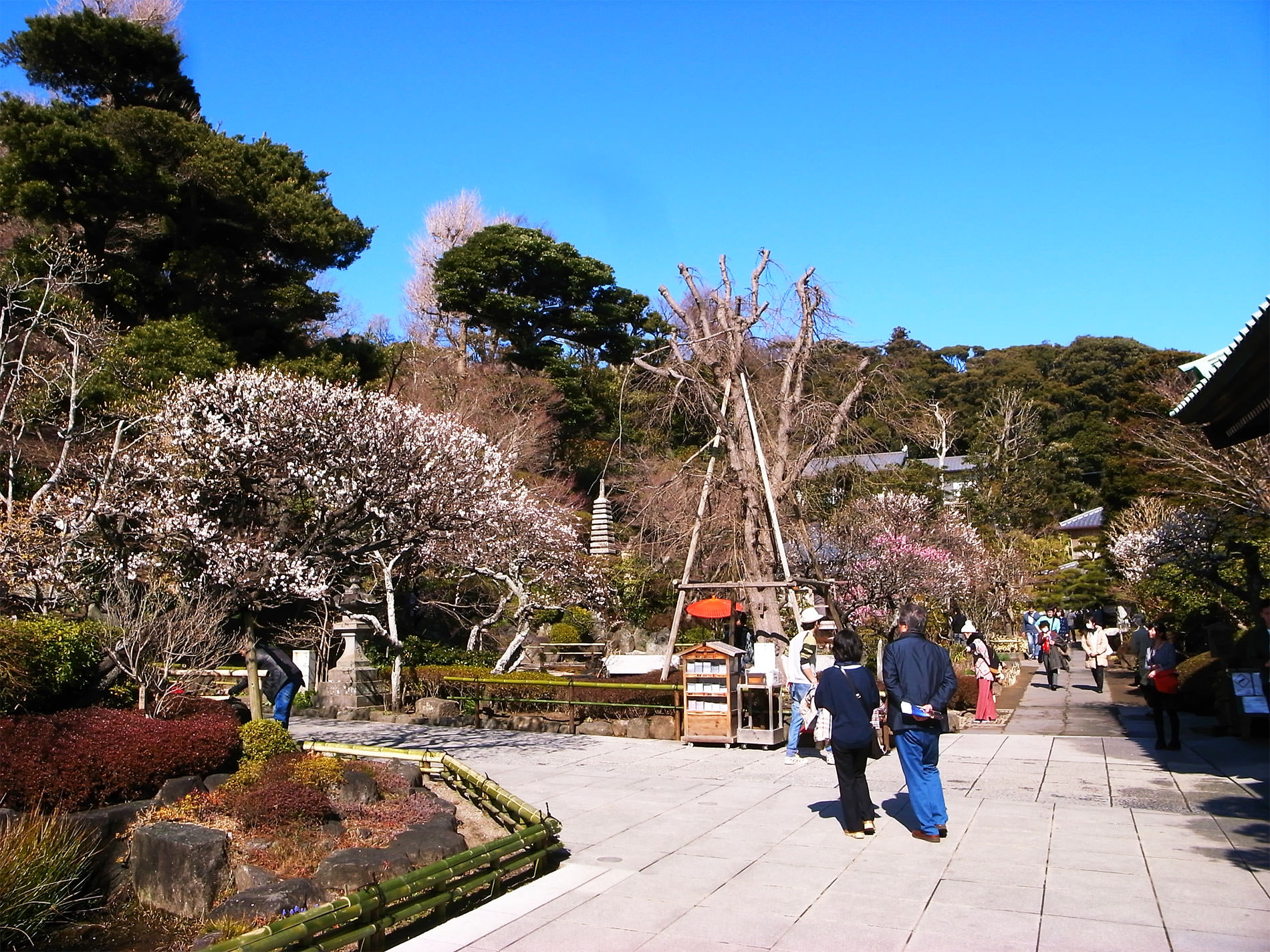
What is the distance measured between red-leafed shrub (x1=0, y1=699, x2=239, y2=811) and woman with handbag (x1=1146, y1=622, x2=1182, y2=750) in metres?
10.7

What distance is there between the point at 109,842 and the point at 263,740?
1.97m

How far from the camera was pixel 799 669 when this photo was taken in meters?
12.1

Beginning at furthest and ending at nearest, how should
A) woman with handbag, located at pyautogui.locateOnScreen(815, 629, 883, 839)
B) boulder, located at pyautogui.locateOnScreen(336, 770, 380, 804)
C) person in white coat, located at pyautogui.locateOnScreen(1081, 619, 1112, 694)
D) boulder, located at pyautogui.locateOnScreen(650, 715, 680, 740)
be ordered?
1. person in white coat, located at pyautogui.locateOnScreen(1081, 619, 1112, 694)
2. boulder, located at pyautogui.locateOnScreen(650, 715, 680, 740)
3. boulder, located at pyautogui.locateOnScreen(336, 770, 380, 804)
4. woman with handbag, located at pyautogui.locateOnScreen(815, 629, 883, 839)

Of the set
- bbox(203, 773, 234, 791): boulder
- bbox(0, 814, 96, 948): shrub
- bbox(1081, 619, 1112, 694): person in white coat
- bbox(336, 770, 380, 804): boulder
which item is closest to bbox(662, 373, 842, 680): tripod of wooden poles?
bbox(336, 770, 380, 804): boulder

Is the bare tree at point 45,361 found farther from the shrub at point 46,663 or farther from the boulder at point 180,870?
the boulder at point 180,870

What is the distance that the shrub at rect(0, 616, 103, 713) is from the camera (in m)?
8.37

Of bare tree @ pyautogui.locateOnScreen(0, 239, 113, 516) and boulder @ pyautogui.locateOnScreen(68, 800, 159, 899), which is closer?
boulder @ pyautogui.locateOnScreen(68, 800, 159, 899)

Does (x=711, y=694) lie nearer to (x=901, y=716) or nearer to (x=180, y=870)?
(x=901, y=716)

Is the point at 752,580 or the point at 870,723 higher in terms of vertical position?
the point at 752,580

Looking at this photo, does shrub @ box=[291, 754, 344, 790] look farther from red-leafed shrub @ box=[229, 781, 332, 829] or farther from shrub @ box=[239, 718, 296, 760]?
shrub @ box=[239, 718, 296, 760]

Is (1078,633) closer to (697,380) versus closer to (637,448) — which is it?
(637,448)

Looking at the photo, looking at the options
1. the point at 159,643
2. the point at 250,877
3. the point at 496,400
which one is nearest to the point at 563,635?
the point at 496,400

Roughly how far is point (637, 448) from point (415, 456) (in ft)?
37.6

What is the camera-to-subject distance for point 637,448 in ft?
85.8
